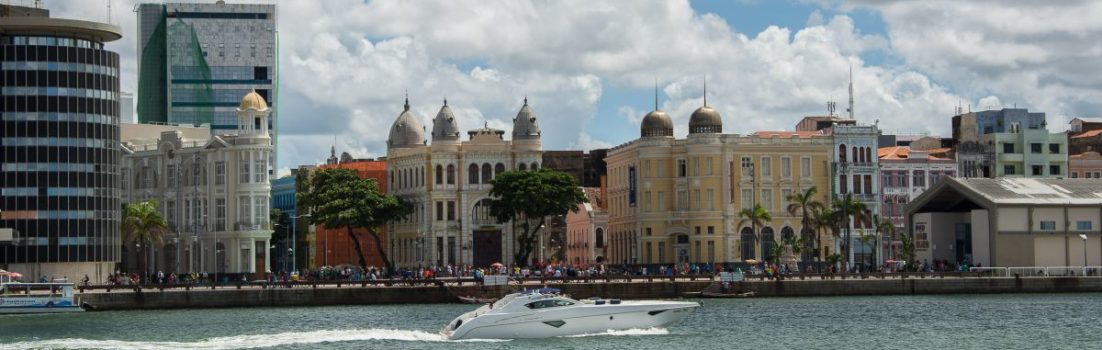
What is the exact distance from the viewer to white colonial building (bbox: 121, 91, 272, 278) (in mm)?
130875

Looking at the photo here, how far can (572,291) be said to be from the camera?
343 feet

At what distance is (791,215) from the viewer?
5448 inches

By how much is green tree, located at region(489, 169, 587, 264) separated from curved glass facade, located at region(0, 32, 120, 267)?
35867mm

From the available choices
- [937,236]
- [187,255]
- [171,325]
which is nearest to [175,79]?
[187,255]

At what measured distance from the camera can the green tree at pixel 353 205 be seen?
146875 mm

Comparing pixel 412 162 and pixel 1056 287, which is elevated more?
pixel 412 162

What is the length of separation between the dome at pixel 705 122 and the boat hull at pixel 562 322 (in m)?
67.8

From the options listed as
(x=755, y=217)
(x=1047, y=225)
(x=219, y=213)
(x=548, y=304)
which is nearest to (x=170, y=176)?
(x=219, y=213)

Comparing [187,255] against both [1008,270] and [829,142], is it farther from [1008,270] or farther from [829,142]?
[1008,270]

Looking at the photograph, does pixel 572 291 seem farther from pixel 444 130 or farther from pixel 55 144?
pixel 444 130

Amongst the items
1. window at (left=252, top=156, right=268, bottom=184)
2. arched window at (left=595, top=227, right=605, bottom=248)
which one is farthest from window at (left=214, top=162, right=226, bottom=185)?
arched window at (left=595, top=227, right=605, bottom=248)

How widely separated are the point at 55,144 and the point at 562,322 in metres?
48.0

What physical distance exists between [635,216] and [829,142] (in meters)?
14.5

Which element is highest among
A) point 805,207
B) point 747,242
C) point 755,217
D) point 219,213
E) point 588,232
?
point 219,213
